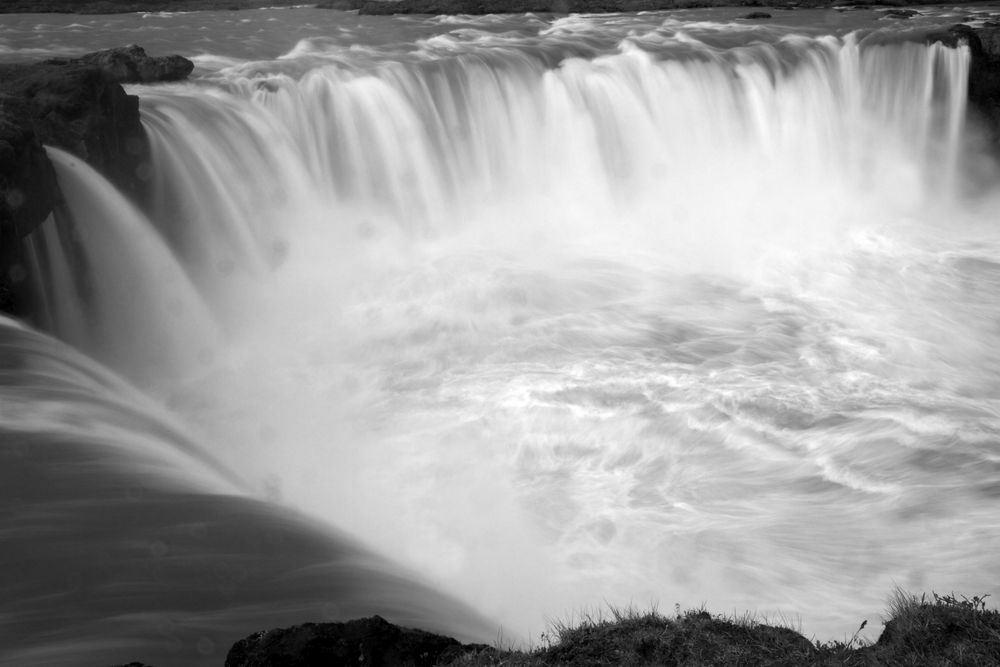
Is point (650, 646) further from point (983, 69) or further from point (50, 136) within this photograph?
point (983, 69)

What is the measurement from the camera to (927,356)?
1104cm

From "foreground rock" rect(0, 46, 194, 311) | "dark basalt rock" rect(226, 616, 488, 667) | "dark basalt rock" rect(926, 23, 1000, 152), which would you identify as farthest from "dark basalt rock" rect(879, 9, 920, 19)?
"dark basalt rock" rect(226, 616, 488, 667)

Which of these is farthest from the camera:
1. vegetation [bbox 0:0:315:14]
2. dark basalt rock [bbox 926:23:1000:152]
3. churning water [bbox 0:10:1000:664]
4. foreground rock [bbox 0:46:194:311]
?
vegetation [bbox 0:0:315:14]

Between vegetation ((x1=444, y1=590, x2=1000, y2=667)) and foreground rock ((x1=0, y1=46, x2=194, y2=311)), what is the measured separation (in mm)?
6794

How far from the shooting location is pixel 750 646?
4.38 m

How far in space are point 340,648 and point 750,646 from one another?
6.18 ft

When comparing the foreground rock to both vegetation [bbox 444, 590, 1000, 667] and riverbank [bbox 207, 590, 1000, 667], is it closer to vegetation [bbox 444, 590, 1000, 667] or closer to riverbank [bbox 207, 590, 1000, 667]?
riverbank [bbox 207, 590, 1000, 667]

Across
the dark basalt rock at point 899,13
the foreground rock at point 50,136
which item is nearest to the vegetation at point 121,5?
the foreground rock at point 50,136

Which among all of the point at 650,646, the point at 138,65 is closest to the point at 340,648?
the point at 650,646

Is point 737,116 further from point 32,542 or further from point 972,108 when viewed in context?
point 32,542

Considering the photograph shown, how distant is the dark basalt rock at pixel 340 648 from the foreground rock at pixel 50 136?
19.3ft

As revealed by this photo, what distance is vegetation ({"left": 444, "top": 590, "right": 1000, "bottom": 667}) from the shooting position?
13.9 feet

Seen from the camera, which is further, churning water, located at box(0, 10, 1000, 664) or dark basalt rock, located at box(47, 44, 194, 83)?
dark basalt rock, located at box(47, 44, 194, 83)

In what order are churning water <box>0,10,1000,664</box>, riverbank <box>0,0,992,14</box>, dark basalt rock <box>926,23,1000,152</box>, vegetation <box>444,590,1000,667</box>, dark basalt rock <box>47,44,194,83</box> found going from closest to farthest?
vegetation <box>444,590,1000,667</box>
churning water <box>0,10,1000,664</box>
dark basalt rock <box>47,44,194,83</box>
dark basalt rock <box>926,23,1000,152</box>
riverbank <box>0,0,992,14</box>
